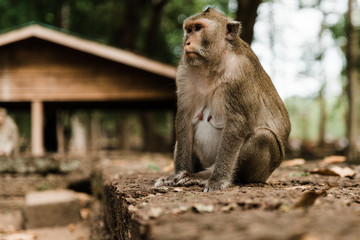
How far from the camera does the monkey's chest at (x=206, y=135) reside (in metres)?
3.93

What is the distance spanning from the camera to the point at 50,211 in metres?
7.73

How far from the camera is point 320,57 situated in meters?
24.3

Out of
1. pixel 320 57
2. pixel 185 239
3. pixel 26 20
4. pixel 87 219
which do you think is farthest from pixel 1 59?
pixel 320 57

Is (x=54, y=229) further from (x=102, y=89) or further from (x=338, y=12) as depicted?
(x=338, y=12)

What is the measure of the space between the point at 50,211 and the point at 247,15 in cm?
584

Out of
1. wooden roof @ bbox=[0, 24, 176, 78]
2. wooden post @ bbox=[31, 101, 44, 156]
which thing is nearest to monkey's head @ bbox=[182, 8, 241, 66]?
wooden roof @ bbox=[0, 24, 176, 78]

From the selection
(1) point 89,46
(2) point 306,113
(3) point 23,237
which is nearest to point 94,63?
(1) point 89,46

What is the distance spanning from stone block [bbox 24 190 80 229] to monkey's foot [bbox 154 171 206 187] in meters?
4.46

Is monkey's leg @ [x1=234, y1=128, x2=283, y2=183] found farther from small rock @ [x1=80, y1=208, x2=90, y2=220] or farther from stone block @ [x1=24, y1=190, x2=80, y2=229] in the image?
small rock @ [x1=80, y1=208, x2=90, y2=220]

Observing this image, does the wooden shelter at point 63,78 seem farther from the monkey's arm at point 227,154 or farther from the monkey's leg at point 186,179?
the monkey's arm at point 227,154

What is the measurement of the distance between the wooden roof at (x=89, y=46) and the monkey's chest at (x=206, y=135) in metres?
6.45

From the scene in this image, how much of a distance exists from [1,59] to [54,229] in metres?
5.99

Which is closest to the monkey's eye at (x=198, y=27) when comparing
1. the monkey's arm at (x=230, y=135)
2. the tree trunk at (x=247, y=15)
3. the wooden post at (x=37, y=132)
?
the monkey's arm at (x=230, y=135)

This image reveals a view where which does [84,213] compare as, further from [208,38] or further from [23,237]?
[208,38]
